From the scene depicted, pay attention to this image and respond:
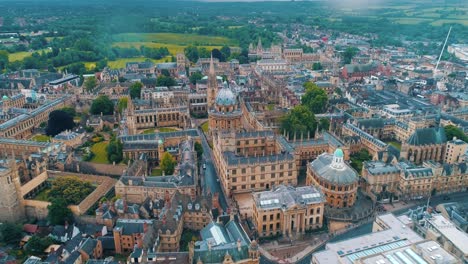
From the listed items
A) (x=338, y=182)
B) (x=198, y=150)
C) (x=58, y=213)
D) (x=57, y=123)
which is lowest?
(x=198, y=150)

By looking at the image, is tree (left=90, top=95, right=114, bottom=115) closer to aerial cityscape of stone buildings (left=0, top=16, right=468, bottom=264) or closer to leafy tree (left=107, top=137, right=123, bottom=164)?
aerial cityscape of stone buildings (left=0, top=16, right=468, bottom=264)

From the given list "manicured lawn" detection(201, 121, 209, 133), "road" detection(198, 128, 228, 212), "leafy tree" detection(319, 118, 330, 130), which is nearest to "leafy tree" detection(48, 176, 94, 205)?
"road" detection(198, 128, 228, 212)

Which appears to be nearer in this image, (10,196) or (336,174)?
(10,196)

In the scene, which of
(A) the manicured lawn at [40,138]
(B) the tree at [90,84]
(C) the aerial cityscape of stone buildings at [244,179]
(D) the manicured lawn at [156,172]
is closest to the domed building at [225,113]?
(C) the aerial cityscape of stone buildings at [244,179]

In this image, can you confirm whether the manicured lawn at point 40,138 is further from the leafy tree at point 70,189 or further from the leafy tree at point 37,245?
the leafy tree at point 37,245

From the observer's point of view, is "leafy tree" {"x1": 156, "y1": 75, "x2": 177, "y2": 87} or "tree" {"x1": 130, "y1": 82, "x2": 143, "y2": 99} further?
"leafy tree" {"x1": 156, "y1": 75, "x2": 177, "y2": 87}

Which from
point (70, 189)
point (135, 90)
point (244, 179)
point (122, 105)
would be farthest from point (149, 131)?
point (244, 179)

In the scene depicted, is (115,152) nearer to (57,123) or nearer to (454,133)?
(57,123)

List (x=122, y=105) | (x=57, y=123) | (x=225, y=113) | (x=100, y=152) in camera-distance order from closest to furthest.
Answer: (x=100, y=152) < (x=225, y=113) < (x=57, y=123) < (x=122, y=105)
